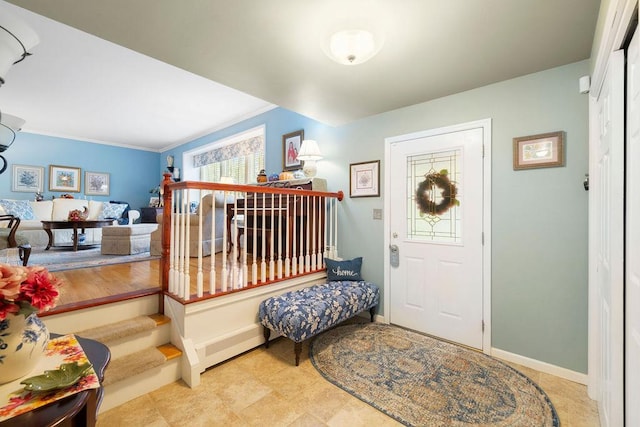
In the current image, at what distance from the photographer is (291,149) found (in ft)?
13.2

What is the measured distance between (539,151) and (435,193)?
0.83 m

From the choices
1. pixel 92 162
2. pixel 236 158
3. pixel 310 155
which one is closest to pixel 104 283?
pixel 310 155

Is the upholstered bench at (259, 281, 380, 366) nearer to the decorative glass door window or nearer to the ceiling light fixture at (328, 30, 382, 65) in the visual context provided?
the decorative glass door window

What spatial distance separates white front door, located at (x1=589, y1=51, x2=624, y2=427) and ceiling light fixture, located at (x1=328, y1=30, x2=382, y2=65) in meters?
1.14

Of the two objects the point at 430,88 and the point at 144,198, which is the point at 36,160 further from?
the point at 430,88

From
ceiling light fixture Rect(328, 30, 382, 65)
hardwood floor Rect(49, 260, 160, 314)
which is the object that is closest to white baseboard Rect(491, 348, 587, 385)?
ceiling light fixture Rect(328, 30, 382, 65)

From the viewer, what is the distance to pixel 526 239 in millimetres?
2156

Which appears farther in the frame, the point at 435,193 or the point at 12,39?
the point at 435,193

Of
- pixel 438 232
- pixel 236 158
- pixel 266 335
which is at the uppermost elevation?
pixel 236 158

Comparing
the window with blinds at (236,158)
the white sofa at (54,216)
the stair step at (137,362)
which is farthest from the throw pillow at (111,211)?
the stair step at (137,362)

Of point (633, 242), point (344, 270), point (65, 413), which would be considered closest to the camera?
point (65, 413)

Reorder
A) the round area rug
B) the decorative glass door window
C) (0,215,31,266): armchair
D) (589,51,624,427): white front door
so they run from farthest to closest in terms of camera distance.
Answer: (0,215,31,266): armchair < the decorative glass door window < the round area rug < (589,51,624,427): white front door

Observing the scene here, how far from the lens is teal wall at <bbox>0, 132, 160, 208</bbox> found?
564 centimetres

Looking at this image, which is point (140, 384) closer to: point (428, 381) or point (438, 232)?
point (428, 381)
